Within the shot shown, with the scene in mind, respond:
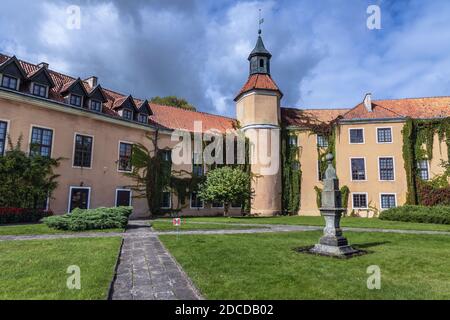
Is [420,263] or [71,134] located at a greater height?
[71,134]

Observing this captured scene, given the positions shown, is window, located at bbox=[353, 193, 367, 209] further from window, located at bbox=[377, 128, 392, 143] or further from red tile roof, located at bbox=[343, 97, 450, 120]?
red tile roof, located at bbox=[343, 97, 450, 120]

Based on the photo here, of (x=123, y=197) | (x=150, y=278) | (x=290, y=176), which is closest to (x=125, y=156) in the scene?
(x=123, y=197)

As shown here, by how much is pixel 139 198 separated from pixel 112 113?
302 inches

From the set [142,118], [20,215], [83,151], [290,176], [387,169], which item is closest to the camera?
[20,215]

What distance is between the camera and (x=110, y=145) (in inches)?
957

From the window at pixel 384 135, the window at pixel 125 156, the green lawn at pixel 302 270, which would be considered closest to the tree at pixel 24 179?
the window at pixel 125 156

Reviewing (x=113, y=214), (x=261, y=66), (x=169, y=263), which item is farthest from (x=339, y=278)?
(x=261, y=66)

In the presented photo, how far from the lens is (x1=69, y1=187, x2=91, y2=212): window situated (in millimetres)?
21633

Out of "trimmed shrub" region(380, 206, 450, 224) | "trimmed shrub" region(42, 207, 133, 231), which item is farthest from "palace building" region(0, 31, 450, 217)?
"trimmed shrub" region(42, 207, 133, 231)

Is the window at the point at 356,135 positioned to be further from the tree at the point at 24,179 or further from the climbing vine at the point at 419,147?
the tree at the point at 24,179

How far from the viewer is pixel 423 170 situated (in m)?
28.0

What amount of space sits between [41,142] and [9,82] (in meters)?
4.21

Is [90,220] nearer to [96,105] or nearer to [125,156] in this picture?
[125,156]
